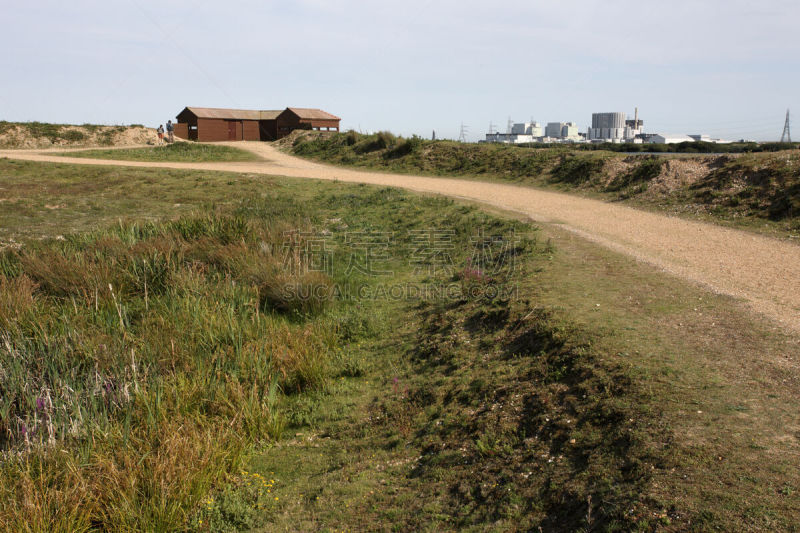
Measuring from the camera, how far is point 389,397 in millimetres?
6922

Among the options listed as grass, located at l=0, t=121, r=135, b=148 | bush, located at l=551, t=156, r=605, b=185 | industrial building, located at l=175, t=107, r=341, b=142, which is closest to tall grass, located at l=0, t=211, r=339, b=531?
bush, located at l=551, t=156, r=605, b=185

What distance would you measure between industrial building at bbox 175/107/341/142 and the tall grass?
3499cm

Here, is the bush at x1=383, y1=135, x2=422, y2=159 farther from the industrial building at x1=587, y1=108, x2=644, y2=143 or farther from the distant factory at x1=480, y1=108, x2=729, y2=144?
the industrial building at x1=587, y1=108, x2=644, y2=143

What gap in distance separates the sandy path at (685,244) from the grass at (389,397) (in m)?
0.56

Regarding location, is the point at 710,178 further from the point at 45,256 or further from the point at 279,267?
the point at 45,256

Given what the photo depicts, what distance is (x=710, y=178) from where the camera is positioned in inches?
559

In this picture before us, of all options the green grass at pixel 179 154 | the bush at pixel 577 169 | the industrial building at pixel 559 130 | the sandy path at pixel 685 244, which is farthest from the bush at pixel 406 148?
the industrial building at pixel 559 130

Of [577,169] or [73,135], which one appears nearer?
[577,169]

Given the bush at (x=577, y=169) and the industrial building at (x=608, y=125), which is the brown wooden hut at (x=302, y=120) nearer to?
the bush at (x=577, y=169)

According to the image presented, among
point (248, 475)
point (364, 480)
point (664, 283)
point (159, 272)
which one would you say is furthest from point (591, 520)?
point (159, 272)

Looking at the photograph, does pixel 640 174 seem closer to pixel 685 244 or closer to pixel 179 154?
pixel 685 244

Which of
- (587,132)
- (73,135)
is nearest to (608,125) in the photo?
(587,132)

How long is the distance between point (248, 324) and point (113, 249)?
4.25 metres

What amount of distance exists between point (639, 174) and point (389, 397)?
12539mm
